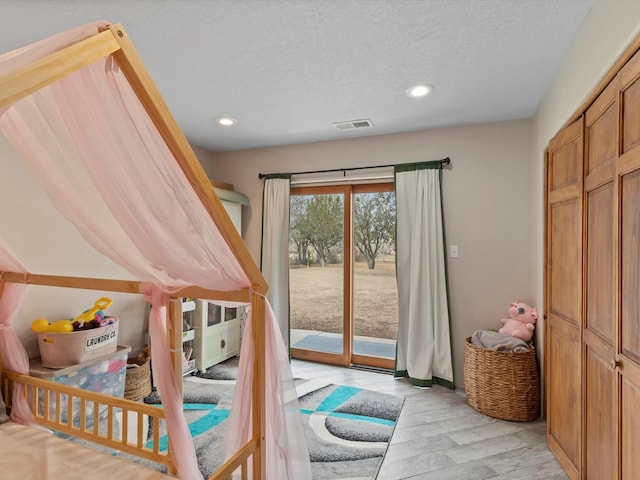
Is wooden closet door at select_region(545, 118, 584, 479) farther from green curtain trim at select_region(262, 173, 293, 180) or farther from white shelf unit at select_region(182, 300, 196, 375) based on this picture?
white shelf unit at select_region(182, 300, 196, 375)

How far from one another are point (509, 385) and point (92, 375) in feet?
9.87

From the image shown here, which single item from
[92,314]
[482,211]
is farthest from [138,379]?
[482,211]

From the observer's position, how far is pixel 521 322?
9.29 ft

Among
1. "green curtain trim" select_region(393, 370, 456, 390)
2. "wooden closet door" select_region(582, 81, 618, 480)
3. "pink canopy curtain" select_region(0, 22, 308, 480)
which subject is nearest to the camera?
"pink canopy curtain" select_region(0, 22, 308, 480)

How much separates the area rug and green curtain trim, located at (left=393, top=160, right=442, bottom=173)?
208cm

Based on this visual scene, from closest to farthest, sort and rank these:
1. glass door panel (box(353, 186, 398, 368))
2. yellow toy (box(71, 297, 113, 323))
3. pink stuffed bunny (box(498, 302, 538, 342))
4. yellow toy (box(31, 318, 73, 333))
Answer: yellow toy (box(31, 318, 73, 333)) < yellow toy (box(71, 297, 113, 323)) < pink stuffed bunny (box(498, 302, 538, 342)) < glass door panel (box(353, 186, 398, 368))

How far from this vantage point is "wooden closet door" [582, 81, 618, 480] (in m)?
1.46

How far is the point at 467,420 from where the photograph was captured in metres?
2.61

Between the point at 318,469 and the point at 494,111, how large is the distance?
9.59 ft

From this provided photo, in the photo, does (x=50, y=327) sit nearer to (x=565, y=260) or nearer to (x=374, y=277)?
(x=374, y=277)

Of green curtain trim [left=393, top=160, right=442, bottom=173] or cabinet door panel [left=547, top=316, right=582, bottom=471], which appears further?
green curtain trim [left=393, top=160, right=442, bottom=173]

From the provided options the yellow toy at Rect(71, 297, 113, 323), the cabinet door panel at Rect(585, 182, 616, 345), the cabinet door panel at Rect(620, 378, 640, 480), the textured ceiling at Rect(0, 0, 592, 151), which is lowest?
the cabinet door panel at Rect(620, 378, 640, 480)

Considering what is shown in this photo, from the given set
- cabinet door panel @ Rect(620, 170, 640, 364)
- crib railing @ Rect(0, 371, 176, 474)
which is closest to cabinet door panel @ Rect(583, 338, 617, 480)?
cabinet door panel @ Rect(620, 170, 640, 364)

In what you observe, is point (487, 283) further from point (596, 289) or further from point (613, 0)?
point (613, 0)
